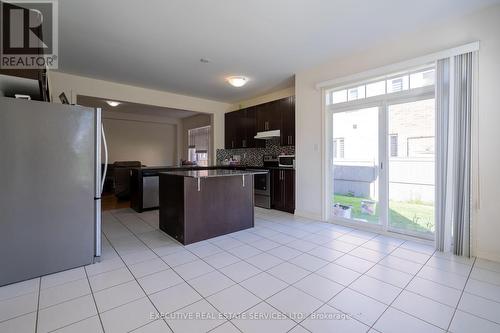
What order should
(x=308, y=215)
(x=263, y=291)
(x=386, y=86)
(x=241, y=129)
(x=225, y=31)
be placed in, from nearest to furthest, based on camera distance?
(x=263, y=291) → (x=225, y=31) → (x=386, y=86) → (x=308, y=215) → (x=241, y=129)

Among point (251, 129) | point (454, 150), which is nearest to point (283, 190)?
point (251, 129)

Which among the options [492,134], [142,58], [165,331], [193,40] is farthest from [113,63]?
[492,134]

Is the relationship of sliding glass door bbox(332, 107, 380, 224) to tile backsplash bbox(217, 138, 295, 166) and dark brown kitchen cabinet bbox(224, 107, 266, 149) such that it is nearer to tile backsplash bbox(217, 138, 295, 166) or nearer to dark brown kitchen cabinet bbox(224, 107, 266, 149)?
tile backsplash bbox(217, 138, 295, 166)

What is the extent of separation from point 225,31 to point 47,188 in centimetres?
260

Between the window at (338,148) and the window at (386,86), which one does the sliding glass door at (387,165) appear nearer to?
the window at (338,148)

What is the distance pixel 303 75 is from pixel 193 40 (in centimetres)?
211

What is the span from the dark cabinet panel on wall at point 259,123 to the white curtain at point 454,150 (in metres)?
2.43

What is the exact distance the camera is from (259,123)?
5.50m

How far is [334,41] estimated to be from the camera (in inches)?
125

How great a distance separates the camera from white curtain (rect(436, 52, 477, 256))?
2.55m

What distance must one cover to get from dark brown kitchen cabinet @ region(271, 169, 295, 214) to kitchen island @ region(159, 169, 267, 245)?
1.23 metres

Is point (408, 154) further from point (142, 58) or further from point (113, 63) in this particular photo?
point (113, 63)

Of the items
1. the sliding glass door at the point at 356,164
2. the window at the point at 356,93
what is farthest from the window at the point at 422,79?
the window at the point at 356,93

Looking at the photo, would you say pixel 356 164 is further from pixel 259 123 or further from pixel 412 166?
pixel 259 123
